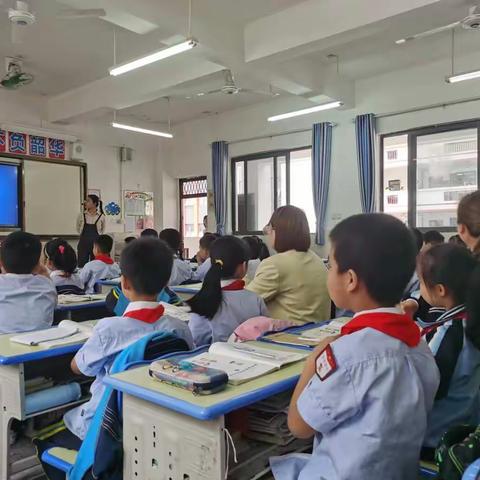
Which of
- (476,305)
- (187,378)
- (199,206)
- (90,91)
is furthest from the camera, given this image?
(199,206)

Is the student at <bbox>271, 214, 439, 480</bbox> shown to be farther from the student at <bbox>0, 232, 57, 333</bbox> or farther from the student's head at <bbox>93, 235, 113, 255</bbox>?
the student's head at <bbox>93, 235, 113, 255</bbox>

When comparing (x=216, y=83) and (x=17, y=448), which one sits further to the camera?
(x=216, y=83)

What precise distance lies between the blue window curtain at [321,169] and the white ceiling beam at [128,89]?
7.84 feet

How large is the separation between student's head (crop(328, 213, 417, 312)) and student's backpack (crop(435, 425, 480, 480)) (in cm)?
34

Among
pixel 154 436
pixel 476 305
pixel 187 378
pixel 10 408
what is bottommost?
pixel 10 408

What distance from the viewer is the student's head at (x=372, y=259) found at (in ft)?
3.50

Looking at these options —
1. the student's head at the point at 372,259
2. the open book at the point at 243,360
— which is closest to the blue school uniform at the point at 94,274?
the open book at the point at 243,360

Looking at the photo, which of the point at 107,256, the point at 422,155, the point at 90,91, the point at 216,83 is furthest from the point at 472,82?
the point at 90,91

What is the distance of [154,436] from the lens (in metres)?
1.27

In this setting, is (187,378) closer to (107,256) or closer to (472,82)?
(107,256)

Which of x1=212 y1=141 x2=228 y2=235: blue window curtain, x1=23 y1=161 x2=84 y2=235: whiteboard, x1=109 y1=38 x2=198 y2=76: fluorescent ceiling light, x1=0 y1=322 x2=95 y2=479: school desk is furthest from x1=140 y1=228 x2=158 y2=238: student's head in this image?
x1=212 y1=141 x2=228 y2=235: blue window curtain

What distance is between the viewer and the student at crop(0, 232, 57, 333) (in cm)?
244

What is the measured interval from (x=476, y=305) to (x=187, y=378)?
0.82 meters

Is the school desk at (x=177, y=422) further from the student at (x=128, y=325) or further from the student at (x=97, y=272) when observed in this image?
the student at (x=97, y=272)
